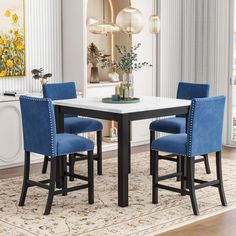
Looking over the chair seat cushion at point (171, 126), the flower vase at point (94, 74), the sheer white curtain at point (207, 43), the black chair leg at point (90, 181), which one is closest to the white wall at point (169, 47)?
the sheer white curtain at point (207, 43)

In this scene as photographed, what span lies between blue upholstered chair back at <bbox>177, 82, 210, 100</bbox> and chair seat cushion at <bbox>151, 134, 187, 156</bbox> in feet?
4.37

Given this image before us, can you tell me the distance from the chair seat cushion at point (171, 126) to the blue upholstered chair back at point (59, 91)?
941 mm

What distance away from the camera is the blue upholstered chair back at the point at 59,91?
6.12 m

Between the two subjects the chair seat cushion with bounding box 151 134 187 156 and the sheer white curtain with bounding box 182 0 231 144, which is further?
the sheer white curtain with bounding box 182 0 231 144

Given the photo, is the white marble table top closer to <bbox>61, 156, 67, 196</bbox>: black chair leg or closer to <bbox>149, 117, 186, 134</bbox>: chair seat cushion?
<bbox>149, 117, 186, 134</bbox>: chair seat cushion

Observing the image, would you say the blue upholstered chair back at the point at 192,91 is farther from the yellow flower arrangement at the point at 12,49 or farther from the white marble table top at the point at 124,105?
the yellow flower arrangement at the point at 12,49

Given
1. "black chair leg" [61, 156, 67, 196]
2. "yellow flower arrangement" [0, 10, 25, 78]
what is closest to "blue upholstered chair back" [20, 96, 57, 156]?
"black chair leg" [61, 156, 67, 196]

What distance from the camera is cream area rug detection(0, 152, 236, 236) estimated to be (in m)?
4.41

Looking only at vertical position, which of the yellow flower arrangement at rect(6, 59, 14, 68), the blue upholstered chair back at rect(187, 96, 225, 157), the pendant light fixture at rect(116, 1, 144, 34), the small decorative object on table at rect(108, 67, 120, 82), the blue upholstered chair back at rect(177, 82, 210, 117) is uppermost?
the pendant light fixture at rect(116, 1, 144, 34)

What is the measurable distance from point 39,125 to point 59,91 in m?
1.47

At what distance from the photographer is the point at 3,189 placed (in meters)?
5.52

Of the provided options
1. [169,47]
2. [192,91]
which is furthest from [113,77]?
[192,91]

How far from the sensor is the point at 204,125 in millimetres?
4824

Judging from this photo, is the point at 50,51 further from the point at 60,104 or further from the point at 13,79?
the point at 60,104
